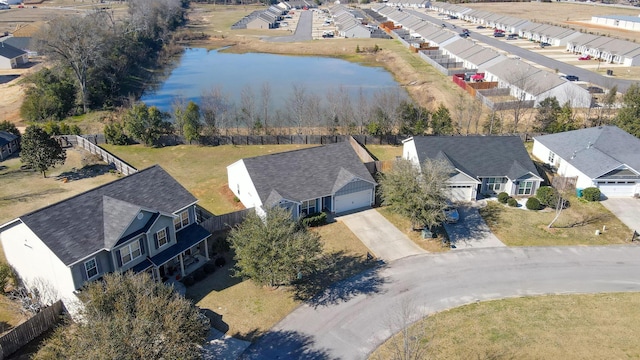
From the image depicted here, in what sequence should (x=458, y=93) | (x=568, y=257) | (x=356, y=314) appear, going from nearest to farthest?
(x=356, y=314)
(x=568, y=257)
(x=458, y=93)

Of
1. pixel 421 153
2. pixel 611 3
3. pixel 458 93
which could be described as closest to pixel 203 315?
pixel 421 153

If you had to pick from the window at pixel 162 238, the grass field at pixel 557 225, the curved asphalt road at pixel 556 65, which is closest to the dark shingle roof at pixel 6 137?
the window at pixel 162 238

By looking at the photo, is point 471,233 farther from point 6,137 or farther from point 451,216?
point 6,137

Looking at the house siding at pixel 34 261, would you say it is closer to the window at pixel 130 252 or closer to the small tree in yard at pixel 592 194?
the window at pixel 130 252

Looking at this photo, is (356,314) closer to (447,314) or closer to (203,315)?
(447,314)

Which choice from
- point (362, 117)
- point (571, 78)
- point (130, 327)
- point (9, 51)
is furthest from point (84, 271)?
point (9, 51)
